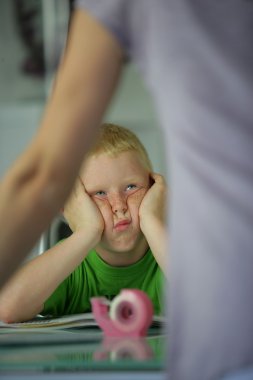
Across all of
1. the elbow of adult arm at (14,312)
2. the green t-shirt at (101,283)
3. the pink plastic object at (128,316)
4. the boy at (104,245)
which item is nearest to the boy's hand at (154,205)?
the boy at (104,245)

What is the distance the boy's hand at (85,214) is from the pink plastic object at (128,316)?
0.41 meters

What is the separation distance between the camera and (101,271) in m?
1.48

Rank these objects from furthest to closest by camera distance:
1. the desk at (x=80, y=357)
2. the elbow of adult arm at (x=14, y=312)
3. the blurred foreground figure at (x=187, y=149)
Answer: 1. the elbow of adult arm at (x=14, y=312)
2. the desk at (x=80, y=357)
3. the blurred foreground figure at (x=187, y=149)

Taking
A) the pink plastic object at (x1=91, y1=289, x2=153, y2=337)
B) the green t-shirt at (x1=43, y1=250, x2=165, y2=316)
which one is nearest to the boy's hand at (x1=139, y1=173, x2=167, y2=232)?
the green t-shirt at (x1=43, y1=250, x2=165, y2=316)

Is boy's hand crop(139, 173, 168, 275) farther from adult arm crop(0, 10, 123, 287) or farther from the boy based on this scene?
adult arm crop(0, 10, 123, 287)

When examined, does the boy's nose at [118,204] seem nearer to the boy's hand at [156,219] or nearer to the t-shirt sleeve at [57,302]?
the boy's hand at [156,219]

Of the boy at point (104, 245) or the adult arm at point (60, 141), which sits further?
the boy at point (104, 245)

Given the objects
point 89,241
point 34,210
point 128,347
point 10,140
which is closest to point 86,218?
point 89,241

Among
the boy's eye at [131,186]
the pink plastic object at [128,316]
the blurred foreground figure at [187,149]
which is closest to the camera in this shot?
the blurred foreground figure at [187,149]

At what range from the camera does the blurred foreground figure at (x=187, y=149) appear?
474 millimetres

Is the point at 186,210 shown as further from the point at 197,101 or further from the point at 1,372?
the point at 1,372

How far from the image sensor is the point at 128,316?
1011 millimetres

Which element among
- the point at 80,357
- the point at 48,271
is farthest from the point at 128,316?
the point at 48,271

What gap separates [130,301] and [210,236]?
1.74 feet
